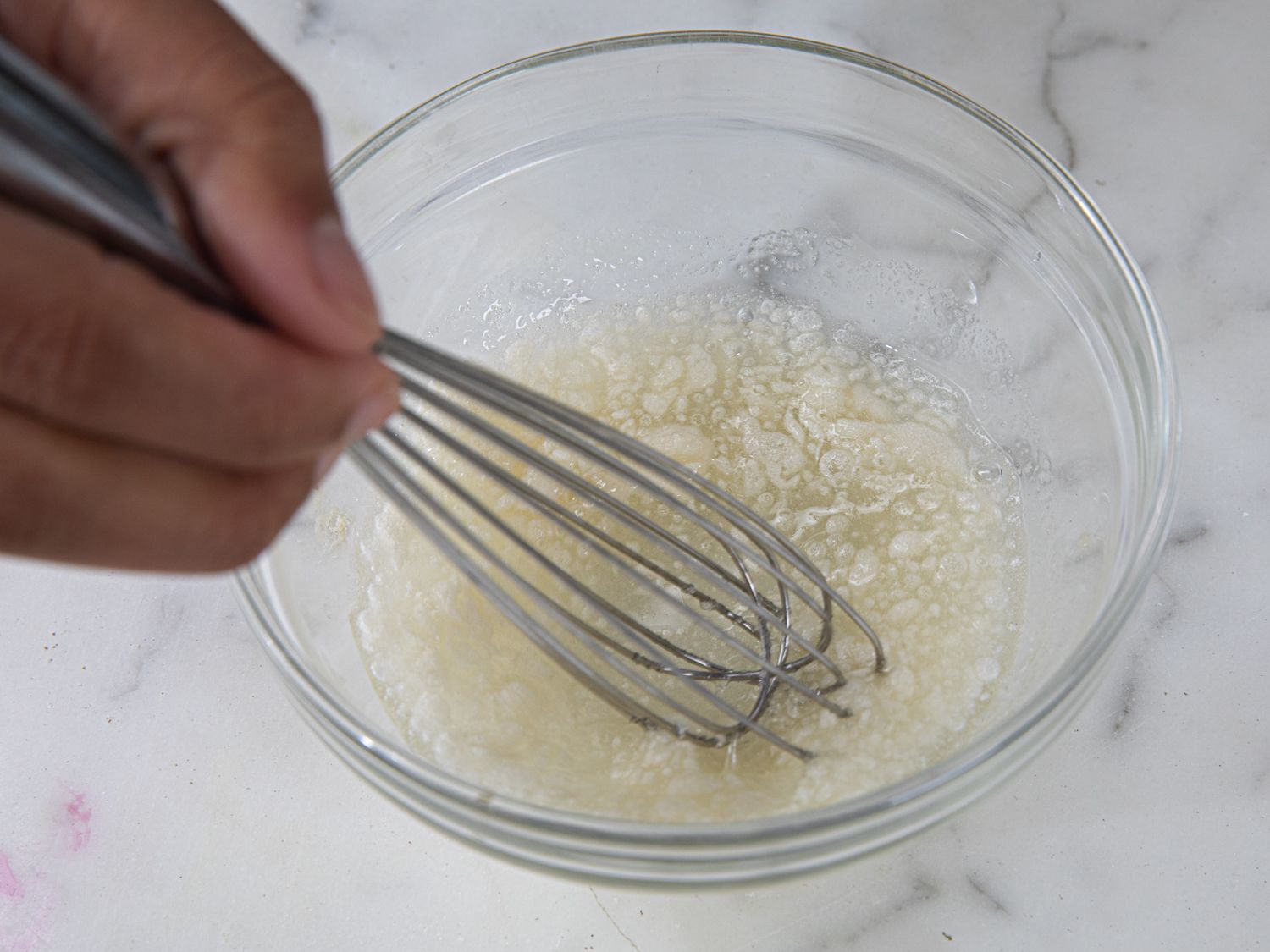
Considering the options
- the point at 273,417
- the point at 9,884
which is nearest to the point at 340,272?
the point at 273,417

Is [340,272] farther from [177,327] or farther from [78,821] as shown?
[78,821]

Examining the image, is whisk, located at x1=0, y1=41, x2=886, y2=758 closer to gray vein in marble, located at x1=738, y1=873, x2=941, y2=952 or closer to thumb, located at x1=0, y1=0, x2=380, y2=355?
thumb, located at x1=0, y1=0, x2=380, y2=355

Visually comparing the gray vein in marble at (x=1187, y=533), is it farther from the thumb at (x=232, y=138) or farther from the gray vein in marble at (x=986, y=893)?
the thumb at (x=232, y=138)

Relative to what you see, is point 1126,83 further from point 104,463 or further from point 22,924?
point 22,924

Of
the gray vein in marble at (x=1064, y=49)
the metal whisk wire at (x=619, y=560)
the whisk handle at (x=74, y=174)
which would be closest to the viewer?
the whisk handle at (x=74, y=174)

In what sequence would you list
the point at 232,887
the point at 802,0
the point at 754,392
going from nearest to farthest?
the point at 232,887, the point at 754,392, the point at 802,0

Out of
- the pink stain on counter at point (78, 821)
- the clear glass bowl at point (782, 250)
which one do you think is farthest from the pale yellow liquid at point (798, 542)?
the pink stain on counter at point (78, 821)

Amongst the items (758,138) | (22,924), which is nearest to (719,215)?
(758,138)
